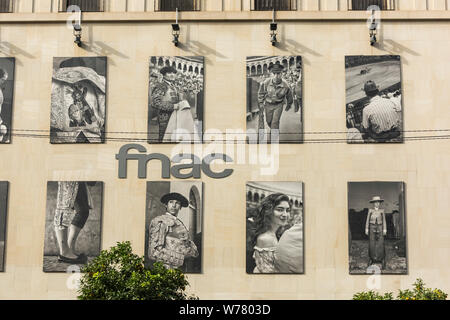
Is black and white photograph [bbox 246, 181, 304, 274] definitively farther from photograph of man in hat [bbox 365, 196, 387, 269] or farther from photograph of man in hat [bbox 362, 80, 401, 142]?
photograph of man in hat [bbox 362, 80, 401, 142]

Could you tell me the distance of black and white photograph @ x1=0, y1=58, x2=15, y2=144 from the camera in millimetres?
27562

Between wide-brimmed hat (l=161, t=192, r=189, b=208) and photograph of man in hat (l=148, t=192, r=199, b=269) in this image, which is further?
wide-brimmed hat (l=161, t=192, r=189, b=208)

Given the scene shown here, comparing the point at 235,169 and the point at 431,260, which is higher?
the point at 235,169

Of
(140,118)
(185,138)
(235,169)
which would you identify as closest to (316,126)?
(235,169)

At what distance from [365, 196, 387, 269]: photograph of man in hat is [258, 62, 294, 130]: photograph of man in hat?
5224 mm

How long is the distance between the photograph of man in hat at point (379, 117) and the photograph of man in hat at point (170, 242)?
28.6 feet

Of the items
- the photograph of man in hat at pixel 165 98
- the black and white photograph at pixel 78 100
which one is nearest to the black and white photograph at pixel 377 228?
the photograph of man in hat at pixel 165 98

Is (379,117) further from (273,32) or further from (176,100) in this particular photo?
(176,100)

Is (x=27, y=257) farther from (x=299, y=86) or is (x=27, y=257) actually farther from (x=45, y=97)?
(x=299, y=86)

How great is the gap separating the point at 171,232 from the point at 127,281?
21.2 feet

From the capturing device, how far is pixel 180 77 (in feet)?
90.1

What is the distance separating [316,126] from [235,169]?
3867mm

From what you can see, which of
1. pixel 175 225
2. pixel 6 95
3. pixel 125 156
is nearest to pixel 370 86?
pixel 175 225

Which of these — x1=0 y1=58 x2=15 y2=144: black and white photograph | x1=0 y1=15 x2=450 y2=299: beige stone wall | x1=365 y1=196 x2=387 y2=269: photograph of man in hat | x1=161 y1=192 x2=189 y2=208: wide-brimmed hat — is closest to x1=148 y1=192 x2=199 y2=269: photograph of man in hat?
x1=161 y1=192 x2=189 y2=208: wide-brimmed hat
